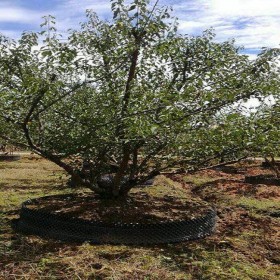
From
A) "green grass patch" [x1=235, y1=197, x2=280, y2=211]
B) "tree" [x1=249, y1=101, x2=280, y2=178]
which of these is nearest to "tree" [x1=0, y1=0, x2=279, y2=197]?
"tree" [x1=249, y1=101, x2=280, y2=178]

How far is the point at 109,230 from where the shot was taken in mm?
5512

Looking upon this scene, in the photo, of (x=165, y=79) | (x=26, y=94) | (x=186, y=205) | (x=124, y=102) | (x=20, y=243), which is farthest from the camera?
(x=186, y=205)

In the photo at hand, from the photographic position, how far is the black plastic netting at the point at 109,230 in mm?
5504

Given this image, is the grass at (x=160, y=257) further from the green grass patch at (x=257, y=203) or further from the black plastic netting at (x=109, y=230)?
the green grass patch at (x=257, y=203)

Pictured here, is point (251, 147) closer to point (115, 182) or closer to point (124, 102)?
point (124, 102)

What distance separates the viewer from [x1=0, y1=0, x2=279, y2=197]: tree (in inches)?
185

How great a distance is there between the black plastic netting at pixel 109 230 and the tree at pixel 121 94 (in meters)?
0.88

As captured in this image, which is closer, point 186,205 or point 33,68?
point 33,68

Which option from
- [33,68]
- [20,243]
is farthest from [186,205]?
[33,68]

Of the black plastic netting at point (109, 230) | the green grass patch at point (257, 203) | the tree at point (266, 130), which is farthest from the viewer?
the green grass patch at point (257, 203)

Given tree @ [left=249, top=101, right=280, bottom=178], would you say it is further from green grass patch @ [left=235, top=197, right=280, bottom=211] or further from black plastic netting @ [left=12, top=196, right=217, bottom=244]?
green grass patch @ [left=235, top=197, right=280, bottom=211]

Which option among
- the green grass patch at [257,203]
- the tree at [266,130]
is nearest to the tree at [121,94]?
the tree at [266,130]

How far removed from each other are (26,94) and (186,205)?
12.0 feet

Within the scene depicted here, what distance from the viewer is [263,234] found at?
625cm
